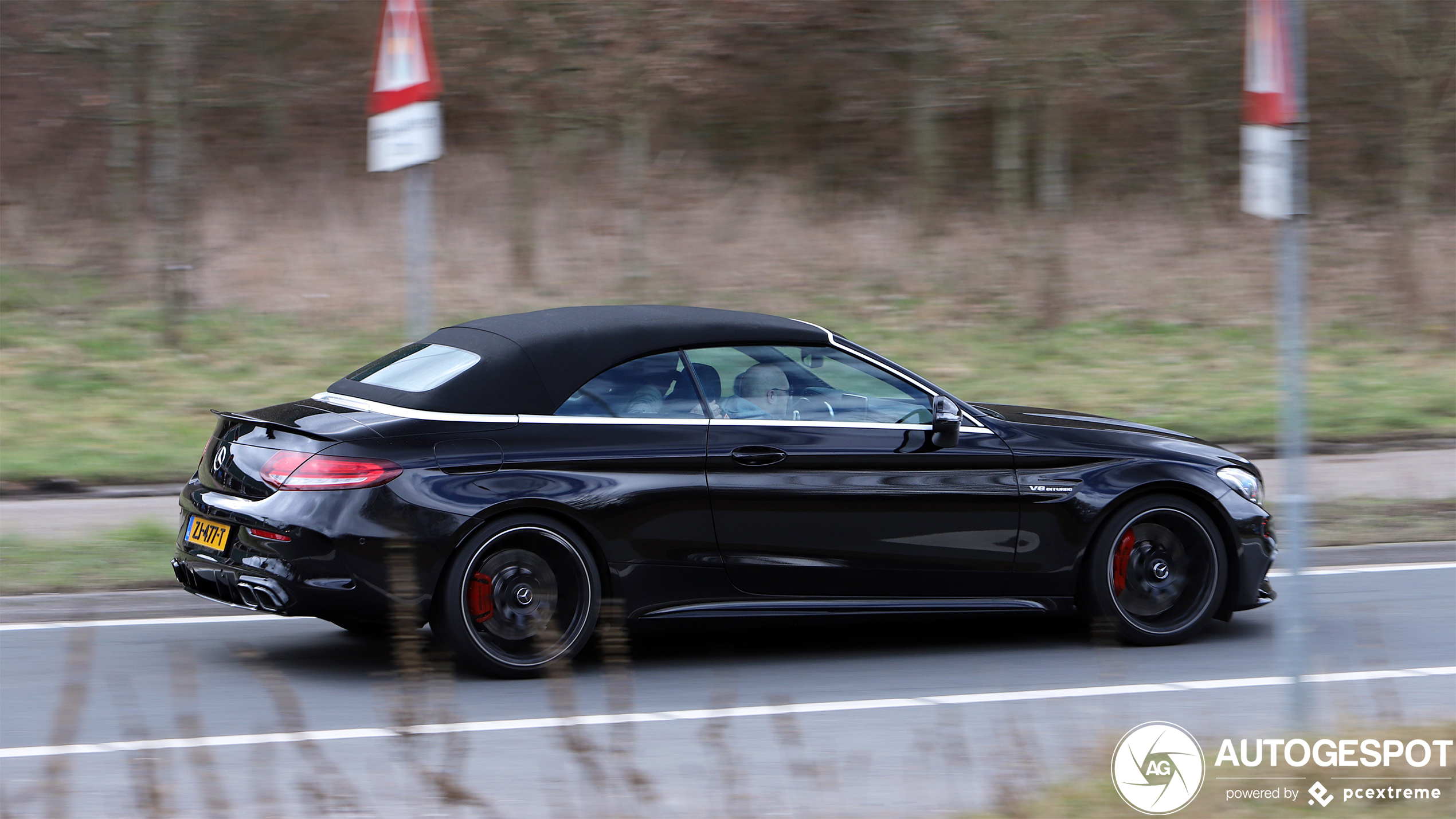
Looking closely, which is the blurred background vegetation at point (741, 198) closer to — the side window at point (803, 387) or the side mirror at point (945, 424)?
the side window at point (803, 387)

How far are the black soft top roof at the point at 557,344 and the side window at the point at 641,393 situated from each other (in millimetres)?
36

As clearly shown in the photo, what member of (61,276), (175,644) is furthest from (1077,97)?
(175,644)

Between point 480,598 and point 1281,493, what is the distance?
21.6 ft

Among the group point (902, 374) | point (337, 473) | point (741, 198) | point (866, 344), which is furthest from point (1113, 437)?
point (741, 198)

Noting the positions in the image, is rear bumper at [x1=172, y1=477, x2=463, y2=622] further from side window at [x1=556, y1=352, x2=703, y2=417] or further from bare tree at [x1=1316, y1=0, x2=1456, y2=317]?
bare tree at [x1=1316, y1=0, x2=1456, y2=317]

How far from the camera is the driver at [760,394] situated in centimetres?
698

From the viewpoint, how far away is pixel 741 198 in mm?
24172

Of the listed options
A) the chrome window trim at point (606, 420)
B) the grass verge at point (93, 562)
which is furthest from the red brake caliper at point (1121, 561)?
the grass verge at point (93, 562)

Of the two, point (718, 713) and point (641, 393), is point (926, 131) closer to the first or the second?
point (641, 393)

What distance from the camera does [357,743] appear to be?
5.71 meters

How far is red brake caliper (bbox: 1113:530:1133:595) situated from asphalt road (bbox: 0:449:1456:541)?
10.3ft

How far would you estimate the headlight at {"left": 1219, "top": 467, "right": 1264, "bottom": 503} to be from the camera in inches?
300

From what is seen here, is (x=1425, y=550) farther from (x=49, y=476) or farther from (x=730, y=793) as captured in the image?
(x=49, y=476)

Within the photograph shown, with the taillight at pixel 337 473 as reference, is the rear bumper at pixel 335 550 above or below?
below
